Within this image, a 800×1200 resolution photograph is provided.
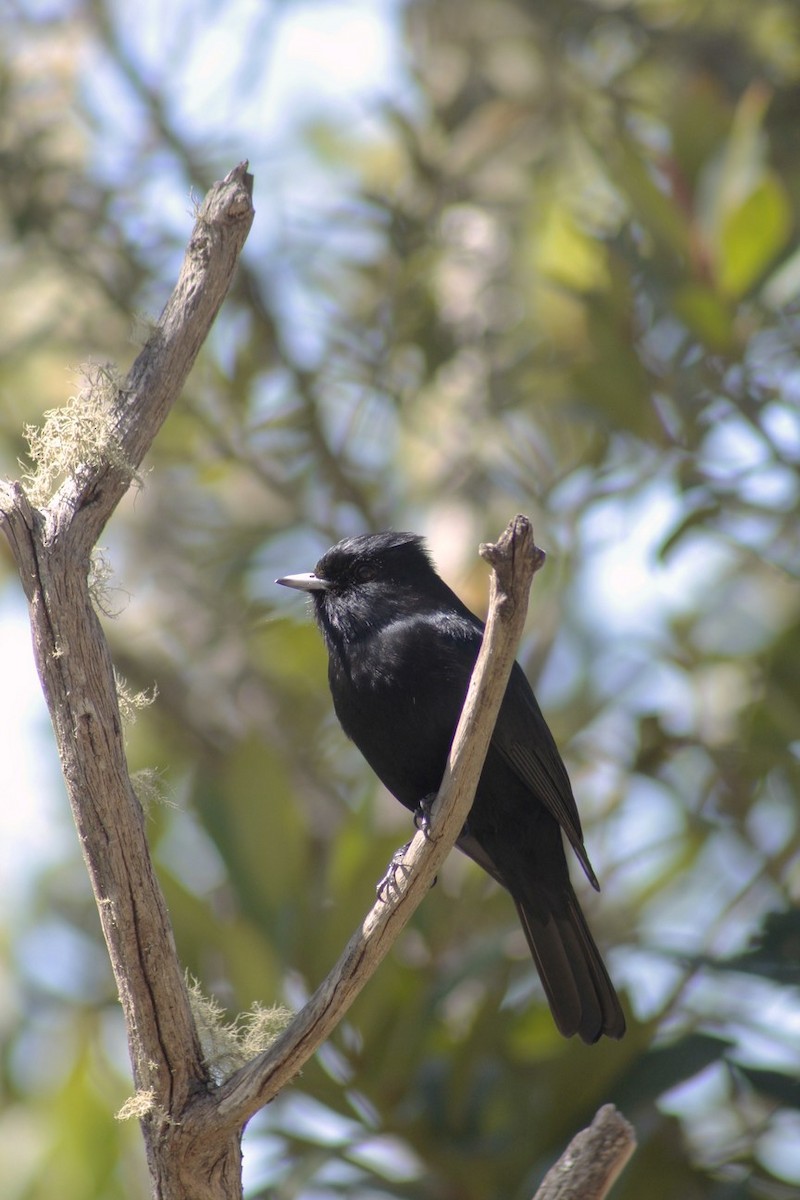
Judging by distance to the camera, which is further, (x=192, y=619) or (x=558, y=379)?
(x=192, y=619)

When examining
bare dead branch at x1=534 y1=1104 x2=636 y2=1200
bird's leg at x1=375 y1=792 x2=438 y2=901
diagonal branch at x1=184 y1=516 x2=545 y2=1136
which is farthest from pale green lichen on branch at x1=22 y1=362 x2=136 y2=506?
bare dead branch at x1=534 y1=1104 x2=636 y2=1200

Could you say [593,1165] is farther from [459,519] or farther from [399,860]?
[459,519]

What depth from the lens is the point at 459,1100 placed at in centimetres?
415

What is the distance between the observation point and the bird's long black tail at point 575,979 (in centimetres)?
362

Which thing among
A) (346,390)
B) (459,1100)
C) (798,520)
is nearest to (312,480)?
(346,390)

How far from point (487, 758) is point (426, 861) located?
113 centimetres

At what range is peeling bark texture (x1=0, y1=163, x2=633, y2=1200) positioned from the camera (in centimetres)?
231

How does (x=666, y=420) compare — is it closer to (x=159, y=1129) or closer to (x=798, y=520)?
(x=798, y=520)

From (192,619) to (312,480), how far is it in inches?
39.8

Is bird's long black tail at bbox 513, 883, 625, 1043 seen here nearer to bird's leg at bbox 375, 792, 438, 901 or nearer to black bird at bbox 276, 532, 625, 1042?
black bird at bbox 276, 532, 625, 1042

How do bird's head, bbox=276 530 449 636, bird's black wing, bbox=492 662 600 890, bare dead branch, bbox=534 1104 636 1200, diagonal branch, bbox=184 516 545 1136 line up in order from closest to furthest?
1. diagonal branch, bbox=184 516 545 1136
2. bare dead branch, bbox=534 1104 636 1200
3. bird's black wing, bbox=492 662 600 890
4. bird's head, bbox=276 530 449 636

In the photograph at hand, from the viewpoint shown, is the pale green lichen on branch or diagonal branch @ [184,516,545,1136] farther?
the pale green lichen on branch

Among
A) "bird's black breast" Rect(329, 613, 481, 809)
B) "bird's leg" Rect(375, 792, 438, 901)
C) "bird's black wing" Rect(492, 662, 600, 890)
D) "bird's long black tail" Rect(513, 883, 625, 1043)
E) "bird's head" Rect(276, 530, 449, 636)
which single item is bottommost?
"bird's long black tail" Rect(513, 883, 625, 1043)

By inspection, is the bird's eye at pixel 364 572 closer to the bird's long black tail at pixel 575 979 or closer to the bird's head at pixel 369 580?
the bird's head at pixel 369 580
